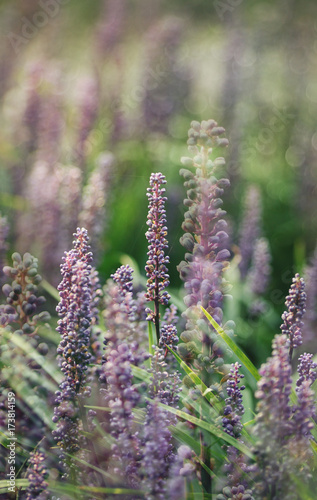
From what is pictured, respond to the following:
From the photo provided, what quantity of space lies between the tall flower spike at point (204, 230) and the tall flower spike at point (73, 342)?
349 mm

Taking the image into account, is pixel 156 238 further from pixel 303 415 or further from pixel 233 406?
pixel 303 415

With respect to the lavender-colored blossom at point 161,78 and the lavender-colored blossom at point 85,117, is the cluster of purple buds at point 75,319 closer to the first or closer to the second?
the lavender-colored blossom at point 85,117

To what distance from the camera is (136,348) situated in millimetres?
2096

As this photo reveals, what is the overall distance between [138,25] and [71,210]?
10589 millimetres

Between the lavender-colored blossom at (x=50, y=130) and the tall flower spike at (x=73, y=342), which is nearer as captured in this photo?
the tall flower spike at (x=73, y=342)

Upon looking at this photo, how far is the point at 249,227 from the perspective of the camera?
15.9 feet

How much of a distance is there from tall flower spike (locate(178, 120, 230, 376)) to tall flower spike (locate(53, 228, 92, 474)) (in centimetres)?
35

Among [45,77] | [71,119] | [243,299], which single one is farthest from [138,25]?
[243,299]

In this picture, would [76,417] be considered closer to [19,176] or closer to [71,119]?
[19,176]

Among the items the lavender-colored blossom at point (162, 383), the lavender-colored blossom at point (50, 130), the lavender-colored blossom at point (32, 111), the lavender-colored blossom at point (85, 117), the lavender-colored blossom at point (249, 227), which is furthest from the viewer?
the lavender-colored blossom at point (50, 130)

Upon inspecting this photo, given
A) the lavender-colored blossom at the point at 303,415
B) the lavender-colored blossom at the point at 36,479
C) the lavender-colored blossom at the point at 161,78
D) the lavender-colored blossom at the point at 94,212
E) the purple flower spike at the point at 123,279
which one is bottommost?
the lavender-colored blossom at the point at 36,479

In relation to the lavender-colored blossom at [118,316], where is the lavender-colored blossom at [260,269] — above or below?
above

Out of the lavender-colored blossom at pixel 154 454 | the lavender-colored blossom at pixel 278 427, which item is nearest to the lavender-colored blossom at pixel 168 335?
the lavender-colored blossom at pixel 154 454

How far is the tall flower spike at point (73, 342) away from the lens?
205 centimetres
